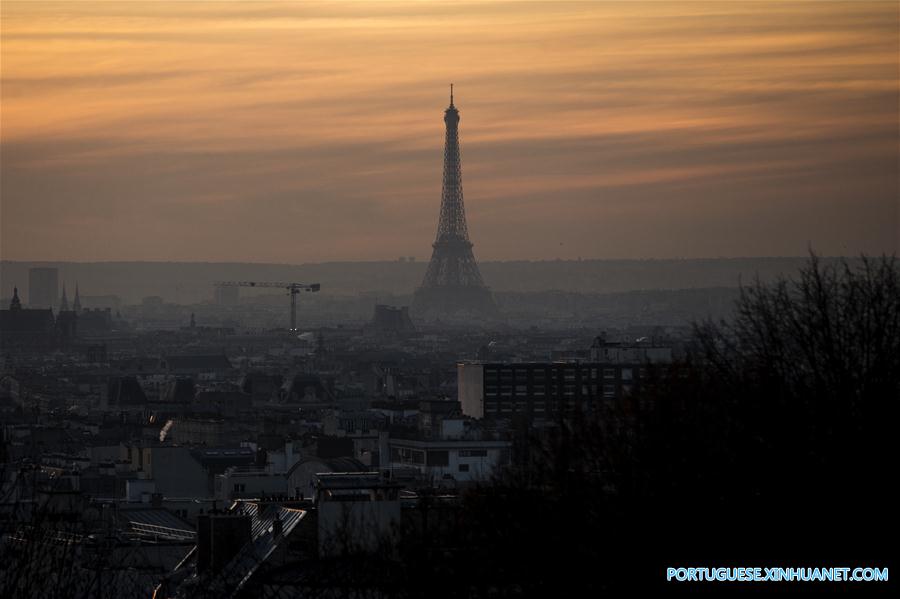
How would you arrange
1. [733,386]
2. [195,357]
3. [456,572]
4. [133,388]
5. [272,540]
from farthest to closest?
[195,357]
[133,388]
[272,540]
[733,386]
[456,572]

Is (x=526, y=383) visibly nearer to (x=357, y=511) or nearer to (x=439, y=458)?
(x=439, y=458)

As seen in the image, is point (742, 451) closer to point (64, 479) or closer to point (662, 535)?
point (662, 535)

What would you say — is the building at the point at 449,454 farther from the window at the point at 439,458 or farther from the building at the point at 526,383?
the building at the point at 526,383

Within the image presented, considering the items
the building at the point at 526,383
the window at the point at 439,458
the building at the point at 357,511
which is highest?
the building at the point at 526,383

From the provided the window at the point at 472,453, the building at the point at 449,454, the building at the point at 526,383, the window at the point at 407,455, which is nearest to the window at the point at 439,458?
the building at the point at 449,454

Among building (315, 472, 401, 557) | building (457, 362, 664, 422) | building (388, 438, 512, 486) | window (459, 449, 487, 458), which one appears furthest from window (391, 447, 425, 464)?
building (315, 472, 401, 557)

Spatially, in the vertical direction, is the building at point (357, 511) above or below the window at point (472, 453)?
below

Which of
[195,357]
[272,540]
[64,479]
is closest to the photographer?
[272,540]

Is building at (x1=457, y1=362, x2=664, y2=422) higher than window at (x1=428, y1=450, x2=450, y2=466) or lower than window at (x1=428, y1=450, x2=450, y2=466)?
higher

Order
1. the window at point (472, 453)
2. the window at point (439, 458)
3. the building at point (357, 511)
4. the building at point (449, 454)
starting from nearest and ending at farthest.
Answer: the building at point (357, 511) < the building at point (449, 454) < the window at point (439, 458) < the window at point (472, 453)

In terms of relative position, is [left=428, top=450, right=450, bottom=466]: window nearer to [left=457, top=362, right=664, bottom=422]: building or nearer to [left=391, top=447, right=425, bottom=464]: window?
[left=391, top=447, right=425, bottom=464]: window

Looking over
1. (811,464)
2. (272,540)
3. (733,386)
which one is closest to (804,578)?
(811,464)
